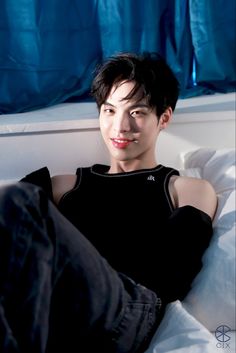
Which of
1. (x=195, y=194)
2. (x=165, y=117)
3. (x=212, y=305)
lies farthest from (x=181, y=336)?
(x=165, y=117)

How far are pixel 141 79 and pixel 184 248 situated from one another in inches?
19.2

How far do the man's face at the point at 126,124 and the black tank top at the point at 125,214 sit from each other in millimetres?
67

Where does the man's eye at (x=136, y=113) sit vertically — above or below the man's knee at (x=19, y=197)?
below

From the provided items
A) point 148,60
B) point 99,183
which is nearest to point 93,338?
point 99,183

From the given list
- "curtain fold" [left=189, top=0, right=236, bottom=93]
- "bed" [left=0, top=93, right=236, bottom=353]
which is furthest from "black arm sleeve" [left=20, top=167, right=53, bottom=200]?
"curtain fold" [left=189, top=0, right=236, bottom=93]

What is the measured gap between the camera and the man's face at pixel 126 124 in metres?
1.33

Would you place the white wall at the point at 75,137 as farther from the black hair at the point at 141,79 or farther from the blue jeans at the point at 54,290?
the blue jeans at the point at 54,290

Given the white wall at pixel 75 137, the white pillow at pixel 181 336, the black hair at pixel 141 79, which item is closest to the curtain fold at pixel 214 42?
the white wall at pixel 75 137

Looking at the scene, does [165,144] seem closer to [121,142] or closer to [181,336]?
[121,142]

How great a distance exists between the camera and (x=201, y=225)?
117 centimetres

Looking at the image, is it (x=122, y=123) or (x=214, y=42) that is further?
(x=214, y=42)

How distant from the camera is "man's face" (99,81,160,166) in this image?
1.33 m

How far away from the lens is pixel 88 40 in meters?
1.77

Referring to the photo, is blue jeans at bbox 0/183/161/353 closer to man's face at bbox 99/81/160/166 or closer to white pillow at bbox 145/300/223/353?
white pillow at bbox 145/300/223/353
